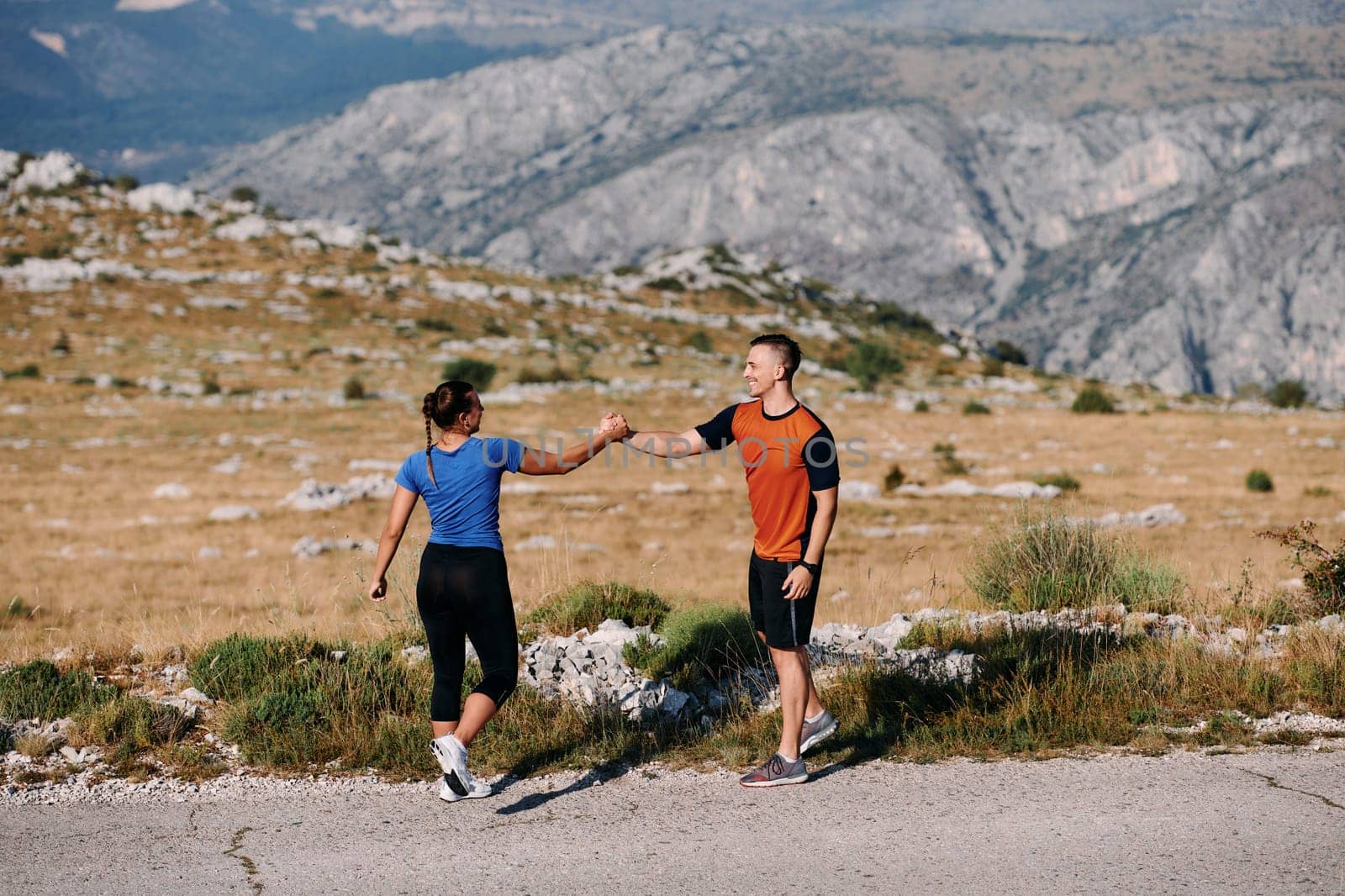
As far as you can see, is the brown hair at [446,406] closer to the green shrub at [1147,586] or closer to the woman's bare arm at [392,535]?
the woman's bare arm at [392,535]

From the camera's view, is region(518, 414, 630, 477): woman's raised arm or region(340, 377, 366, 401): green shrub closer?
region(518, 414, 630, 477): woman's raised arm

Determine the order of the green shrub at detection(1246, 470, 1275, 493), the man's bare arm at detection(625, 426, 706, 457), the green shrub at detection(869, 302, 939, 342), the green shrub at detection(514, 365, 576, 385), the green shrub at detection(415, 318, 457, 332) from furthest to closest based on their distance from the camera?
the green shrub at detection(869, 302, 939, 342), the green shrub at detection(415, 318, 457, 332), the green shrub at detection(514, 365, 576, 385), the green shrub at detection(1246, 470, 1275, 493), the man's bare arm at detection(625, 426, 706, 457)

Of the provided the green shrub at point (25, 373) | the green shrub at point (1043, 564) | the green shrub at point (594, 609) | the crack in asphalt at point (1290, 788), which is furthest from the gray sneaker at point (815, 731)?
the green shrub at point (25, 373)

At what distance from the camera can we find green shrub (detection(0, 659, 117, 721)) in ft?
23.1

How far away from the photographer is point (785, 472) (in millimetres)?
5824

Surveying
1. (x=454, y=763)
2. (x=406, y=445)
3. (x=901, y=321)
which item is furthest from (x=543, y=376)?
(x=901, y=321)

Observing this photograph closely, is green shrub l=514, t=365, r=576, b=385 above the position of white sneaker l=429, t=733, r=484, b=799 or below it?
above

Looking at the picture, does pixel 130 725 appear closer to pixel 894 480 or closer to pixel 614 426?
pixel 614 426

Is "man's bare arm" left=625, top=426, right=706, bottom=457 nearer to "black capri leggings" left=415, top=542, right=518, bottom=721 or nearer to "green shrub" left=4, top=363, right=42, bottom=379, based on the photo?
"black capri leggings" left=415, top=542, right=518, bottom=721

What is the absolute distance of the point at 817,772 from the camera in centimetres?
614

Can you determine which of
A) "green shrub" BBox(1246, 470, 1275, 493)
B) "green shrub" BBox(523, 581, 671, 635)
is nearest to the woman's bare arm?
"green shrub" BBox(523, 581, 671, 635)

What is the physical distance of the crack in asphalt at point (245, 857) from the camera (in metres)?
4.75

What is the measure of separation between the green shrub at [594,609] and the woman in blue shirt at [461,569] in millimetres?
3274

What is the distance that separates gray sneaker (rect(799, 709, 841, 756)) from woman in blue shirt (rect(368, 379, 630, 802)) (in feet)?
5.88
